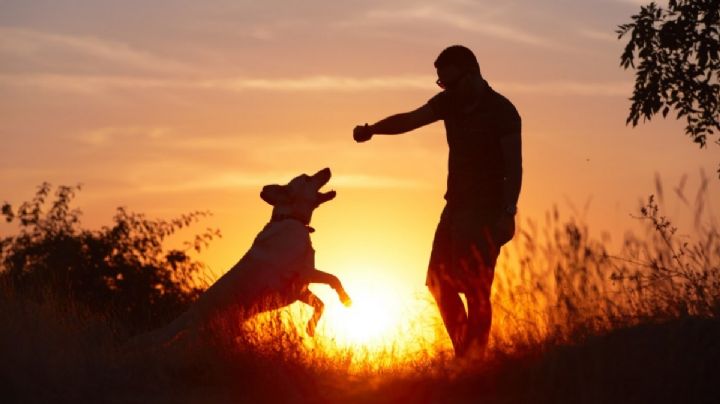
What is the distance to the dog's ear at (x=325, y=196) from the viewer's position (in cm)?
1051

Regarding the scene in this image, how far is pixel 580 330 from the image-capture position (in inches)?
276

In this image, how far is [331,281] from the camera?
32.9 feet

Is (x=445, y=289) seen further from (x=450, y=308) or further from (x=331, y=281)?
(x=331, y=281)

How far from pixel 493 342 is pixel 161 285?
29.4 feet

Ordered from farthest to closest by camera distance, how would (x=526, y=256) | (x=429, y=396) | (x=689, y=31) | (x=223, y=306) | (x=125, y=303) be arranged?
Answer: 1. (x=125, y=303)
2. (x=689, y=31)
3. (x=223, y=306)
4. (x=526, y=256)
5. (x=429, y=396)

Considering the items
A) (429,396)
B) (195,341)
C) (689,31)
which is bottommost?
(429,396)

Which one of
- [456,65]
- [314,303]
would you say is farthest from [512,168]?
[314,303]

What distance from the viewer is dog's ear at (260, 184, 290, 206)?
10336mm

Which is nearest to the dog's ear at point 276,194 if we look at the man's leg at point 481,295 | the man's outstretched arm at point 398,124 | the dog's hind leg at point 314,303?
the dog's hind leg at point 314,303

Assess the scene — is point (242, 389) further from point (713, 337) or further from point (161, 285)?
point (161, 285)

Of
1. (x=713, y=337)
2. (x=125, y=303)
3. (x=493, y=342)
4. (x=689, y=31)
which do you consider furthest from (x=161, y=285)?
(x=713, y=337)

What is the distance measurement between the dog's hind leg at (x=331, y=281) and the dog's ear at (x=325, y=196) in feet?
2.42

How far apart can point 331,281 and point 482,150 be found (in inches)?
105

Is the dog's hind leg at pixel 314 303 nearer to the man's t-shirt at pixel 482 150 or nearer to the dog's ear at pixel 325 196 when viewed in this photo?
the dog's ear at pixel 325 196
